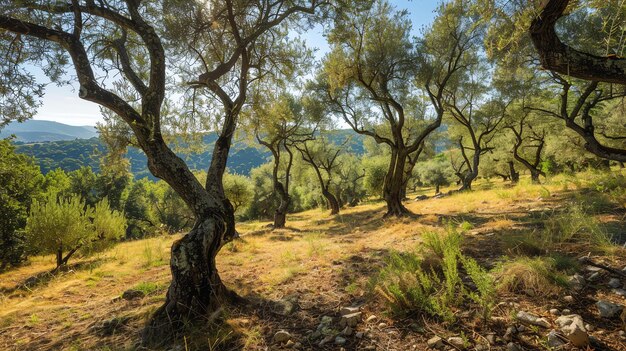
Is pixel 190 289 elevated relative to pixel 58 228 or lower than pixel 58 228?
elevated

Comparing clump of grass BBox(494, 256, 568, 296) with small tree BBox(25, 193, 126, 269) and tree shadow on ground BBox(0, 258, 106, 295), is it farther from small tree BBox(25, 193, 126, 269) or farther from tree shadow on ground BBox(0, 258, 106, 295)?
small tree BBox(25, 193, 126, 269)

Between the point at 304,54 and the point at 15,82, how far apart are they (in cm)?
842

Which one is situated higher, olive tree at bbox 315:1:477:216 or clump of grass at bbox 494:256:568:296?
olive tree at bbox 315:1:477:216

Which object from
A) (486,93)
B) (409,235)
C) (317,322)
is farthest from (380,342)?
(486,93)

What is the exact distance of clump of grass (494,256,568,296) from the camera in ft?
10.4

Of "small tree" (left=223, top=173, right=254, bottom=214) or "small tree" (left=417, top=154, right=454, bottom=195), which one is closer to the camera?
"small tree" (left=223, top=173, right=254, bottom=214)

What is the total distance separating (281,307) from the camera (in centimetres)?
400

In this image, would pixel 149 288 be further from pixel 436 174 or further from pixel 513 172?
pixel 436 174

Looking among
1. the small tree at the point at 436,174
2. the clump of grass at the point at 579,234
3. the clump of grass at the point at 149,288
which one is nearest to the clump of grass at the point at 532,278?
the clump of grass at the point at 579,234

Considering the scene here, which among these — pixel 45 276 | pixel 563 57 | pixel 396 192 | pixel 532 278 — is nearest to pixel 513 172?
pixel 396 192

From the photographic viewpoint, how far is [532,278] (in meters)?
3.24

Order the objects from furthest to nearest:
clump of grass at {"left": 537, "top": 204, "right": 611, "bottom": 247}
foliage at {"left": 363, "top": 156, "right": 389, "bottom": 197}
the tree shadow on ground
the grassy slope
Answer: foliage at {"left": 363, "top": 156, "right": 389, "bottom": 197}, the tree shadow on ground, clump of grass at {"left": 537, "top": 204, "right": 611, "bottom": 247}, the grassy slope

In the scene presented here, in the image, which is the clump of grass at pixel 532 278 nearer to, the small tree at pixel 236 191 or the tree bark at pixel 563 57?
the tree bark at pixel 563 57

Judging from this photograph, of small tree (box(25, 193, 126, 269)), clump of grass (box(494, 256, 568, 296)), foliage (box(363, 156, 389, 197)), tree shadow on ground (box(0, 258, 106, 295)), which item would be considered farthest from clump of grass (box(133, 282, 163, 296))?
foliage (box(363, 156, 389, 197))
